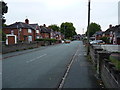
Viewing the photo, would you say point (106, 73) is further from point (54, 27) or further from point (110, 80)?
point (54, 27)

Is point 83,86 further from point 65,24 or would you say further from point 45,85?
point 65,24

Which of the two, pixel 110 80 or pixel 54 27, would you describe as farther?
pixel 54 27

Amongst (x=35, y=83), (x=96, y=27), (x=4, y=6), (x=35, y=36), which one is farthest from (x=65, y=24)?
(x=35, y=83)

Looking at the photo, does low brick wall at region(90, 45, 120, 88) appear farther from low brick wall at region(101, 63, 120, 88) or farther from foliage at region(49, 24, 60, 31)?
foliage at region(49, 24, 60, 31)

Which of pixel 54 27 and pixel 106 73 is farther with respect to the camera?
pixel 54 27

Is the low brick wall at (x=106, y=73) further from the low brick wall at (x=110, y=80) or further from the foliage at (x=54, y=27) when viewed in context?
the foliage at (x=54, y=27)

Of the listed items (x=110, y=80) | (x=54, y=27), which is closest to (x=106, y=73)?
(x=110, y=80)

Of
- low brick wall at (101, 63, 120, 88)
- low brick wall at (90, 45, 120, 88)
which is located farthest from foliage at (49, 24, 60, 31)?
low brick wall at (101, 63, 120, 88)

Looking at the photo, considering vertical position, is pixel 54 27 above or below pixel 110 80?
above

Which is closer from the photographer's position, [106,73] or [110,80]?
[110,80]

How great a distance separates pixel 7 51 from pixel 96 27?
108 m

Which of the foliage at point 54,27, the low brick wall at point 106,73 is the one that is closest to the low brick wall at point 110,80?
the low brick wall at point 106,73

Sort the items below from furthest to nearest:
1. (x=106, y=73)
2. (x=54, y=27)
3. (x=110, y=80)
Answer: (x=54, y=27) → (x=106, y=73) → (x=110, y=80)

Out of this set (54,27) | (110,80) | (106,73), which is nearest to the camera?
(110,80)
